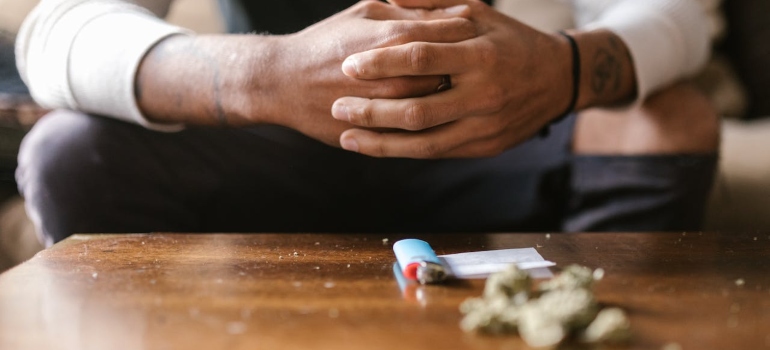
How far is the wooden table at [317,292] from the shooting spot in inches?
15.7

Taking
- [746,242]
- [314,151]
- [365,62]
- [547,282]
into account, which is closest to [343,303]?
[547,282]

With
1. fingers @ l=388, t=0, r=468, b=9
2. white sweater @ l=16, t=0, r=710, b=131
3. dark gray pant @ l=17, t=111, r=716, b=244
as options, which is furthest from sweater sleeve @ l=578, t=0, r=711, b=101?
fingers @ l=388, t=0, r=468, b=9

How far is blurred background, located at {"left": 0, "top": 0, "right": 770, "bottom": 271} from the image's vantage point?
46.4 inches

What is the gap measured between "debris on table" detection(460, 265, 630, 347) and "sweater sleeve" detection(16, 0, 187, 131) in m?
0.53

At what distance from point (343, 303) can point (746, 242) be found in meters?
0.43

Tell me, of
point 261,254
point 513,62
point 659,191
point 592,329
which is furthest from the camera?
point 659,191

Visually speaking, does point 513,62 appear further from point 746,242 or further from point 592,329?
point 592,329

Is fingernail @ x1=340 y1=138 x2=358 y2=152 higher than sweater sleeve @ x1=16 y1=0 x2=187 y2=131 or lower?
lower

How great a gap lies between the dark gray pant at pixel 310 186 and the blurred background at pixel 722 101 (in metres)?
0.37

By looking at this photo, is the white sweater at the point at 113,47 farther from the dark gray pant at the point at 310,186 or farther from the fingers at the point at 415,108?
the fingers at the point at 415,108

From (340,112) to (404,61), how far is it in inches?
3.5

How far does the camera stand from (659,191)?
869 millimetres

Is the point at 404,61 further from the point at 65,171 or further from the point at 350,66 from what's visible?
the point at 65,171

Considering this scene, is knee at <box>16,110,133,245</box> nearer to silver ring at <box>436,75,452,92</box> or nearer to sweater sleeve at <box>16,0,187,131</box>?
sweater sleeve at <box>16,0,187,131</box>
